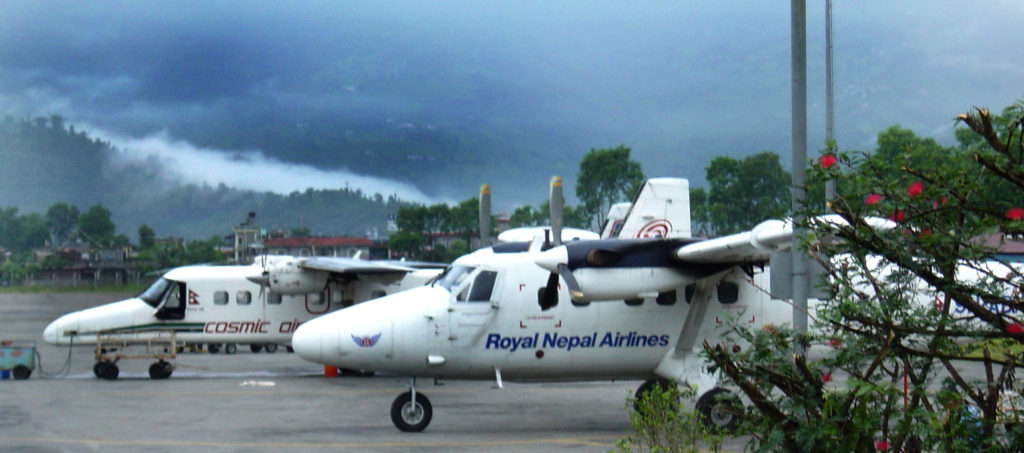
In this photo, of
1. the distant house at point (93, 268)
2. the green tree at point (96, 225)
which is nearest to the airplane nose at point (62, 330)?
the distant house at point (93, 268)

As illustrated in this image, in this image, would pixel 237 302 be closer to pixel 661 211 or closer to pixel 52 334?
pixel 52 334

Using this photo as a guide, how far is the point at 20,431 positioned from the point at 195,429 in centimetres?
221

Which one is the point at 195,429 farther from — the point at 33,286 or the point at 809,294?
the point at 33,286

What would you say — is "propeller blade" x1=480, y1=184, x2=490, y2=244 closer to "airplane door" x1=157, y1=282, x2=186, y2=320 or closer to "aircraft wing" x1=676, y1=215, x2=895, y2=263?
"aircraft wing" x1=676, y1=215, x2=895, y2=263

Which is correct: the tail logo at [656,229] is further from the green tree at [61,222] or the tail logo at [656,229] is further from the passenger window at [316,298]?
the green tree at [61,222]

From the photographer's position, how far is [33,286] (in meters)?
94.2

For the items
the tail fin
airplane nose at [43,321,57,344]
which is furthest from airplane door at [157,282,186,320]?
the tail fin

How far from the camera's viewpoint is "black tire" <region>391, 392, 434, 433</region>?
44.0 ft

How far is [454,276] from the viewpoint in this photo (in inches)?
538

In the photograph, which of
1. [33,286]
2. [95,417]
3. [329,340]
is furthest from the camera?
[33,286]

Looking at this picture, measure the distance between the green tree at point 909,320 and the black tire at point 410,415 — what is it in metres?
9.18

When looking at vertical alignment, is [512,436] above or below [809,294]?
below

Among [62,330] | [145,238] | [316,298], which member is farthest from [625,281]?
[145,238]

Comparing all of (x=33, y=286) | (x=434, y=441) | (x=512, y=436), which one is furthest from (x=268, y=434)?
(x=33, y=286)
